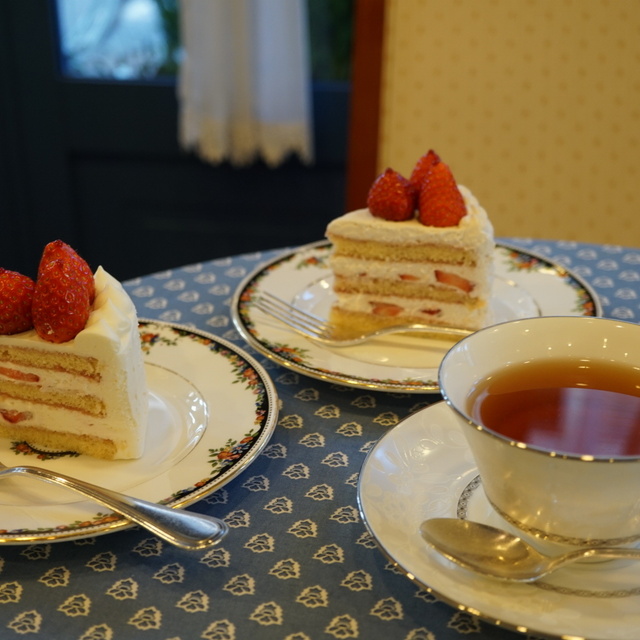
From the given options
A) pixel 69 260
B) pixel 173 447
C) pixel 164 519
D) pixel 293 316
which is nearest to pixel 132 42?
pixel 293 316

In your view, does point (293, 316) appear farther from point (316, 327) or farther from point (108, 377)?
point (108, 377)

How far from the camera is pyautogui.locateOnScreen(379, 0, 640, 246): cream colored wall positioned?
2.58 metres

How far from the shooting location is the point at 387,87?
2699 millimetres

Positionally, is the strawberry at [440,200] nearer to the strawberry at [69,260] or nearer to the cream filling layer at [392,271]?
the cream filling layer at [392,271]

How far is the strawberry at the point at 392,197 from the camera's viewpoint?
64.7 inches

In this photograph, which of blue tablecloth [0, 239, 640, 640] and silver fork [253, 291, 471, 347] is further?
silver fork [253, 291, 471, 347]

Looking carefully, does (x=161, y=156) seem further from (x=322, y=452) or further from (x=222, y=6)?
(x=322, y=452)

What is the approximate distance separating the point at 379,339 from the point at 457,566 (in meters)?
0.72

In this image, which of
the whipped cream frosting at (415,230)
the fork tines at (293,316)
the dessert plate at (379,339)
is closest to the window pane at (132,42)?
the dessert plate at (379,339)

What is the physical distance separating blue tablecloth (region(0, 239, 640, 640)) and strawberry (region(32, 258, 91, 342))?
0.32 m

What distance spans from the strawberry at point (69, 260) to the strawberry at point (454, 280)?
2.48ft

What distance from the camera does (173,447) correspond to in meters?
1.21

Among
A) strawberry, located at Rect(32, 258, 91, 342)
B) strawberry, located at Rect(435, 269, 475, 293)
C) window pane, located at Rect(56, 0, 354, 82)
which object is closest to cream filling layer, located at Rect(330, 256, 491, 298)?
strawberry, located at Rect(435, 269, 475, 293)

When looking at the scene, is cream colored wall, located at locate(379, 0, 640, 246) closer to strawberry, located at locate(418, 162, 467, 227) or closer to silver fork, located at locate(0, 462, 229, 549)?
strawberry, located at locate(418, 162, 467, 227)
